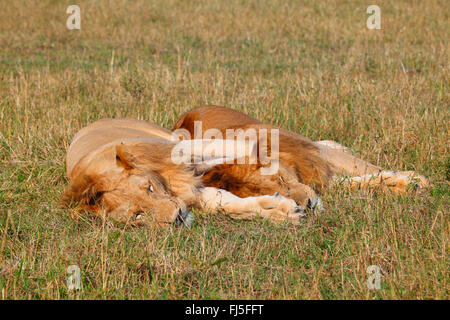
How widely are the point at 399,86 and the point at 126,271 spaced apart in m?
4.18

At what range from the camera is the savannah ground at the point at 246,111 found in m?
2.58

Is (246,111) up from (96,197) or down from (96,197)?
up

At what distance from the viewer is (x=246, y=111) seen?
5.31m

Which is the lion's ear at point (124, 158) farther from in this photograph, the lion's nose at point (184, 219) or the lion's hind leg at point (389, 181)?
the lion's hind leg at point (389, 181)

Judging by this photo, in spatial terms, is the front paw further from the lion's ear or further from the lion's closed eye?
the lion's closed eye

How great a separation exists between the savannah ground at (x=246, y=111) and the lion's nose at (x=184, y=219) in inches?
1.6

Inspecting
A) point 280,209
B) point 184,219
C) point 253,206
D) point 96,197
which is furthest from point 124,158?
point 280,209

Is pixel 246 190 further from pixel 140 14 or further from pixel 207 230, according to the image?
pixel 140 14

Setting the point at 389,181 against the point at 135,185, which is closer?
the point at 135,185

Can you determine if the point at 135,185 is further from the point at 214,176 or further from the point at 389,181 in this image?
the point at 389,181

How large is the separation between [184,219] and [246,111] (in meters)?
2.26

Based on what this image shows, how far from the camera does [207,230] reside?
10.5ft

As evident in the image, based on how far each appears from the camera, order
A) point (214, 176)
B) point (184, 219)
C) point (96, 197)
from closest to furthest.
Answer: point (184, 219), point (96, 197), point (214, 176)
